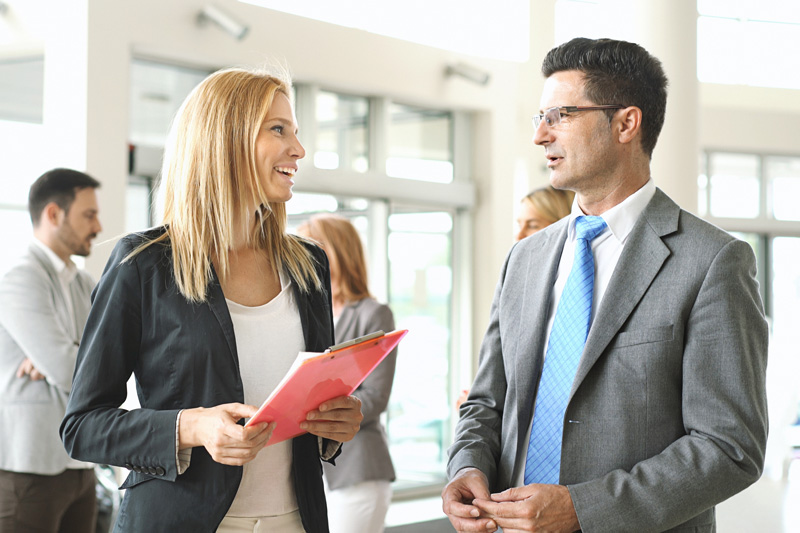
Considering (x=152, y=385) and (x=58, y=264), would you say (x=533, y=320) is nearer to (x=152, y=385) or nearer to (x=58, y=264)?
(x=152, y=385)

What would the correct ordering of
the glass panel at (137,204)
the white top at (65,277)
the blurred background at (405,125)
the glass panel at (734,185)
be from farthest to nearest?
the glass panel at (734,185) < the glass panel at (137,204) < the blurred background at (405,125) < the white top at (65,277)

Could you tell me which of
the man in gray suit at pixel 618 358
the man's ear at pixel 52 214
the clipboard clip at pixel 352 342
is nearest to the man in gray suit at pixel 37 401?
the man's ear at pixel 52 214

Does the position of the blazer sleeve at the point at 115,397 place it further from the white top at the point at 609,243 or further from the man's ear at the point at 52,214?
the man's ear at the point at 52,214

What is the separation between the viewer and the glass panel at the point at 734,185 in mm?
12094

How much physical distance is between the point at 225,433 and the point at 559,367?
0.79m

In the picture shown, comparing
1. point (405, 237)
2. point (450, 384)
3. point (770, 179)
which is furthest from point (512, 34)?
point (770, 179)

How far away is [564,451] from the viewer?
1.93m

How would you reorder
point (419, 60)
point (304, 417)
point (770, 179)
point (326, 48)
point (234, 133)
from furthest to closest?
point (770, 179)
point (419, 60)
point (326, 48)
point (234, 133)
point (304, 417)

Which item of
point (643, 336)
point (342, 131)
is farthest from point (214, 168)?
point (342, 131)

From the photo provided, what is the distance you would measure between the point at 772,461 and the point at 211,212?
8593 mm

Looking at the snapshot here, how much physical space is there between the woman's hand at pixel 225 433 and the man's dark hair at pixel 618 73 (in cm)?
110

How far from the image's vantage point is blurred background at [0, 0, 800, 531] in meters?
6.31

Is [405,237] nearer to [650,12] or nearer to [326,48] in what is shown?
[326,48]

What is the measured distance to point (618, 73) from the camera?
2.11m
